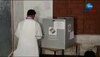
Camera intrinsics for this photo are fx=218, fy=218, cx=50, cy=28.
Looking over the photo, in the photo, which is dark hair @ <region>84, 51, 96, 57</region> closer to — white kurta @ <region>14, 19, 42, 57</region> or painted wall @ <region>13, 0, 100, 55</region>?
painted wall @ <region>13, 0, 100, 55</region>

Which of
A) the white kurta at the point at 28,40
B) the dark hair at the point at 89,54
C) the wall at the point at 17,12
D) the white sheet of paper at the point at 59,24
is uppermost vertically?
the wall at the point at 17,12

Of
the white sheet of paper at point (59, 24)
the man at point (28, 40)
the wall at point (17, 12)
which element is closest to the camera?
the man at point (28, 40)

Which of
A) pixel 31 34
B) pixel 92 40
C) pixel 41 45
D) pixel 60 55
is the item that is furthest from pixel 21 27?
pixel 92 40

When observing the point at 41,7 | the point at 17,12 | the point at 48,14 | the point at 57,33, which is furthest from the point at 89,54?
the point at 17,12

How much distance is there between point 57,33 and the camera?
14.8 ft

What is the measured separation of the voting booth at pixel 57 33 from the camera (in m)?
4.47

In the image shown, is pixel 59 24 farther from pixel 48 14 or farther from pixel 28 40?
pixel 48 14

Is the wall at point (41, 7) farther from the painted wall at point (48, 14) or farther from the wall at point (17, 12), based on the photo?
the wall at point (17, 12)

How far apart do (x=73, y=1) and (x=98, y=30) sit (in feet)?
3.06

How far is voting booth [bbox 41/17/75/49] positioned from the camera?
4.47 metres

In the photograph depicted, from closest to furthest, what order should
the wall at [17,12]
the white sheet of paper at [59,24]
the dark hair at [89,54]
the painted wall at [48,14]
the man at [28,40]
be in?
the man at [28,40] < the white sheet of paper at [59,24] < the wall at [17,12] < the dark hair at [89,54] < the painted wall at [48,14]

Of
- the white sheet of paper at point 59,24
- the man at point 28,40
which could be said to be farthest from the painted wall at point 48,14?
the man at point 28,40

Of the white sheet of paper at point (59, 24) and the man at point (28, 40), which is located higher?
the white sheet of paper at point (59, 24)

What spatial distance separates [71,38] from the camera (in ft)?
15.7
